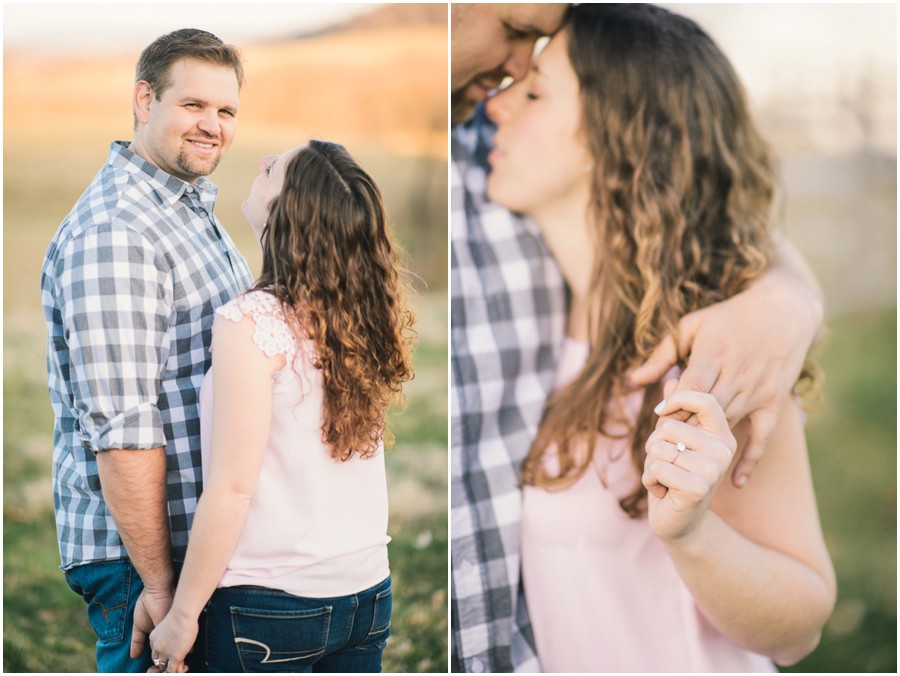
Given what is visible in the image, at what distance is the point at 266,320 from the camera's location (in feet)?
7.70

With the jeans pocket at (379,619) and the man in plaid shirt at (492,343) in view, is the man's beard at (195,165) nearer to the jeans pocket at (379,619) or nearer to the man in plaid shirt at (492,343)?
the man in plaid shirt at (492,343)

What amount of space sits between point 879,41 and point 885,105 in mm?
202

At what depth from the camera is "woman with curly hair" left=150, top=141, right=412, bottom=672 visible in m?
2.35

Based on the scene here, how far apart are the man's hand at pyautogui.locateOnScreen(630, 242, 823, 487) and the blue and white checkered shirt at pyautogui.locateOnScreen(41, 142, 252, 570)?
1.20 metres

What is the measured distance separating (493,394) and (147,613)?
1117 mm

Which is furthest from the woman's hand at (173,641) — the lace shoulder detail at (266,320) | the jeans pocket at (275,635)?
the lace shoulder detail at (266,320)

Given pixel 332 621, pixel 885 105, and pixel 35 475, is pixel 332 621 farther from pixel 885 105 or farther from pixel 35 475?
pixel 885 105

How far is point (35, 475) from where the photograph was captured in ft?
9.35

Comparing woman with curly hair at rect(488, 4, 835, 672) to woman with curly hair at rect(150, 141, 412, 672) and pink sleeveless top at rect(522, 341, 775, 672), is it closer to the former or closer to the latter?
pink sleeveless top at rect(522, 341, 775, 672)

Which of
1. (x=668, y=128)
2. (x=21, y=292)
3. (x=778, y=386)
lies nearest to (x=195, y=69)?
(x=21, y=292)

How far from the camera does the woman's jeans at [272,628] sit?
7.91 feet

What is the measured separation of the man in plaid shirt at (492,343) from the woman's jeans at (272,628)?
0.44 meters

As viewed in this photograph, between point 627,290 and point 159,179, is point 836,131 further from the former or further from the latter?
point 159,179

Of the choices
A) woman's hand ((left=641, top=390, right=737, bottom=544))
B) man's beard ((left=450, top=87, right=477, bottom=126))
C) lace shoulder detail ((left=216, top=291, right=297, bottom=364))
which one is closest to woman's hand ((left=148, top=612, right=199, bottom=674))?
lace shoulder detail ((left=216, top=291, right=297, bottom=364))
